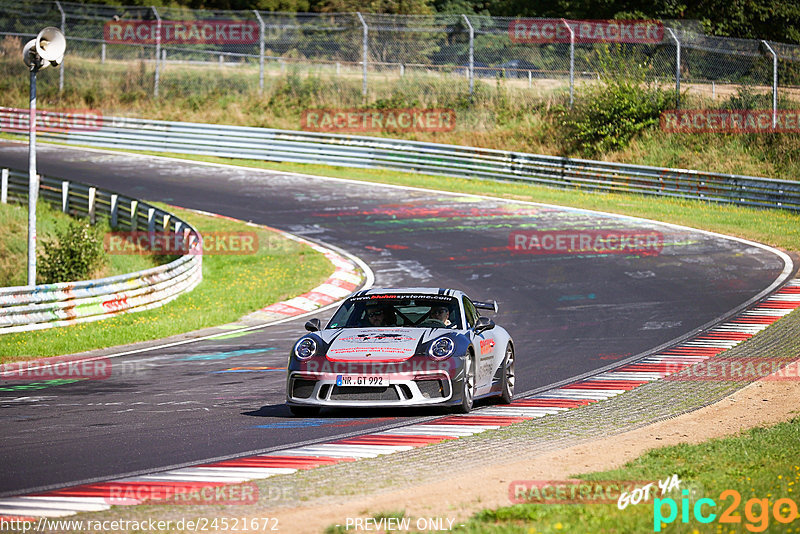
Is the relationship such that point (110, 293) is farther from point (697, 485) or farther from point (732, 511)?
point (732, 511)

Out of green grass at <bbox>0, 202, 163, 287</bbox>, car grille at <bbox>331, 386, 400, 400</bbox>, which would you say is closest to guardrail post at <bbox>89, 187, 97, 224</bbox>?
green grass at <bbox>0, 202, 163, 287</bbox>

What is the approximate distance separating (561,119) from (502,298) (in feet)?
66.4

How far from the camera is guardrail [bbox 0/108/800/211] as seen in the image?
30.7 m

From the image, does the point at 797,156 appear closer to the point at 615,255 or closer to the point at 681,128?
the point at 681,128

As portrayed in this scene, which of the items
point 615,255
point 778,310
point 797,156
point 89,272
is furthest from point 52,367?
point 797,156

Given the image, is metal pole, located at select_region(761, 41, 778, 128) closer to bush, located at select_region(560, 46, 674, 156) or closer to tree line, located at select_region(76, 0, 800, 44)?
bush, located at select_region(560, 46, 674, 156)

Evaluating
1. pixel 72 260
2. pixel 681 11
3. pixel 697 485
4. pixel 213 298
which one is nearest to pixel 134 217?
pixel 72 260

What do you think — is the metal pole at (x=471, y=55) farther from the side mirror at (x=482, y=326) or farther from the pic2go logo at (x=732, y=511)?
the pic2go logo at (x=732, y=511)

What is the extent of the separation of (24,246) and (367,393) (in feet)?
66.9

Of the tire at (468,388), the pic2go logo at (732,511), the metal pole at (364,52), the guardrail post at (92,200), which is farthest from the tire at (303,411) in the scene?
the metal pole at (364,52)

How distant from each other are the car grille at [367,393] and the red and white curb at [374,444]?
0.39 metres

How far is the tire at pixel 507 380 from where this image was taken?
11539mm

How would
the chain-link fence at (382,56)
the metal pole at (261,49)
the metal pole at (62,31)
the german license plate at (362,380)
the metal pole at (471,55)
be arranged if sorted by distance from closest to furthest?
1. the german license plate at (362,380)
2. the chain-link fence at (382,56)
3. the metal pole at (471,55)
4. the metal pole at (261,49)
5. the metal pole at (62,31)

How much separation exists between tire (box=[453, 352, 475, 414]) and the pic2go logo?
13.2ft
